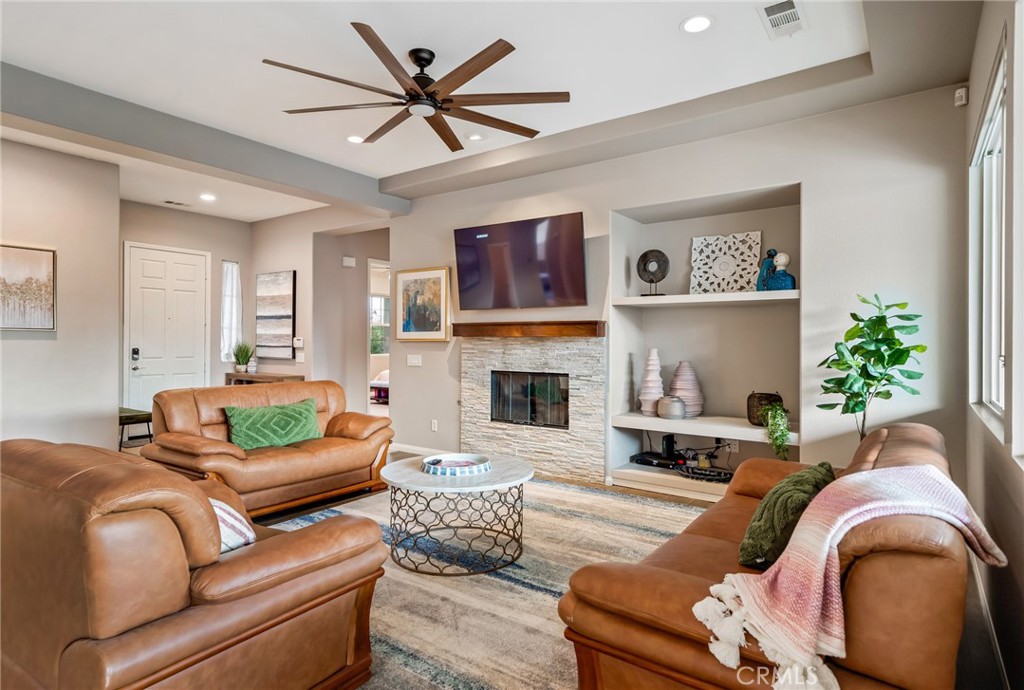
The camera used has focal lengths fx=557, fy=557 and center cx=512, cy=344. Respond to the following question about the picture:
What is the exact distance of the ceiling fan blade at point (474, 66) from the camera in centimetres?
247

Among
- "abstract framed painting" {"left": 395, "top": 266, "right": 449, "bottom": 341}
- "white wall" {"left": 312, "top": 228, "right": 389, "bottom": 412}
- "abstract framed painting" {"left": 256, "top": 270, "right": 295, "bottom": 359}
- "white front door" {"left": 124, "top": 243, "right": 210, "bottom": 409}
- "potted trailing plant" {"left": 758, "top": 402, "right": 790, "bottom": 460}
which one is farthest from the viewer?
"abstract framed painting" {"left": 256, "top": 270, "right": 295, "bottom": 359}

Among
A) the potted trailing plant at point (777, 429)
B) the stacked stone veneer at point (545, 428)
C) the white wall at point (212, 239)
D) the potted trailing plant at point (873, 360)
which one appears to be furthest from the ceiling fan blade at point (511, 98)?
the white wall at point (212, 239)

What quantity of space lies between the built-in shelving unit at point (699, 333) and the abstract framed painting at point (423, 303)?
5.82 feet

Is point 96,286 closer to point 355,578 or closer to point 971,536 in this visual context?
point 355,578

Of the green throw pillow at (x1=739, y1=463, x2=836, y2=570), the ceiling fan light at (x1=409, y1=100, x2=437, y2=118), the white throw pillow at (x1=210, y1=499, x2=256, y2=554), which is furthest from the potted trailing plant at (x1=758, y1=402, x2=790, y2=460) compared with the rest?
the white throw pillow at (x1=210, y1=499, x2=256, y2=554)

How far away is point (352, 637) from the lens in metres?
1.85

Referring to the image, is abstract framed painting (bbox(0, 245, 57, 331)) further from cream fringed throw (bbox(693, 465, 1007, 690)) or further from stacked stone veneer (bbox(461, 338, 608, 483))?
cream fringed throw (bbox(693, 465, 1007, 690))

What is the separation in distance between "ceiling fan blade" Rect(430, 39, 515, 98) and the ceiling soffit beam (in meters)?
2.32

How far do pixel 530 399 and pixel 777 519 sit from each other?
11.4ft

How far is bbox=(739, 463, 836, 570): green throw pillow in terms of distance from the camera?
158cm

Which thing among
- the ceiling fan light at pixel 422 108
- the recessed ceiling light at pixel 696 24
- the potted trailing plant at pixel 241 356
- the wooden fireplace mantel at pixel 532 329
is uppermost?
the recessed ceiling light at pixel 696 24

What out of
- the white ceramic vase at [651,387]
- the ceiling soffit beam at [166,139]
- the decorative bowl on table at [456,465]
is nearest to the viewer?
the decorative bowl on table at [456,465]

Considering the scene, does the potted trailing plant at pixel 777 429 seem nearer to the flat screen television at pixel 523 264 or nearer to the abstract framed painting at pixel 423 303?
the flat screen television at pixel 523 264

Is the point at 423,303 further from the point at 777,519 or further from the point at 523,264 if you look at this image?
the point at 777,519
